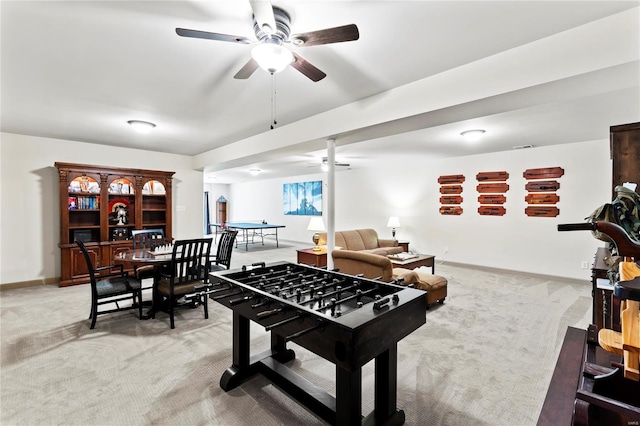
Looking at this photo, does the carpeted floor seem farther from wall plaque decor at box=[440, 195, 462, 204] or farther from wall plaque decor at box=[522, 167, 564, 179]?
wall plaque decor at box=[440, 195, 462, 204]

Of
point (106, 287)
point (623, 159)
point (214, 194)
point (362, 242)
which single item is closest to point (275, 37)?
point (623, 159)

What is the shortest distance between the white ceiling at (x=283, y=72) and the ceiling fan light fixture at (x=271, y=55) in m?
0.25

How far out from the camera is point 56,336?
9.64 ft

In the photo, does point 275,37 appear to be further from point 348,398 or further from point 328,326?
point 348,398

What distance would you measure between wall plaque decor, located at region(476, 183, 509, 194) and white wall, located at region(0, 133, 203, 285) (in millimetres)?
7529

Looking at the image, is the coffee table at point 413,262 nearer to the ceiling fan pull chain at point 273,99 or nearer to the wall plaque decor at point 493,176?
the wall plaque decor at point 493,176

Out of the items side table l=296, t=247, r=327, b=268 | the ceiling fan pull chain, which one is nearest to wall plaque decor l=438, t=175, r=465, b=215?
side table l=296, t=247, r=327, b=268

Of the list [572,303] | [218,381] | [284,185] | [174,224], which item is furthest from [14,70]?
[284,185]

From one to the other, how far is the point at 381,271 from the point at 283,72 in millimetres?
2461

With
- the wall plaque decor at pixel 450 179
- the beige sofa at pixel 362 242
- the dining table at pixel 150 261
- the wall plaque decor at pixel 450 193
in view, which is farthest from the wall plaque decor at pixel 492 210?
the dining table at pixel 150 261

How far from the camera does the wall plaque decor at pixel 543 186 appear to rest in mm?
5188

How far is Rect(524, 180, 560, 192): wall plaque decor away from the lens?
204 inches

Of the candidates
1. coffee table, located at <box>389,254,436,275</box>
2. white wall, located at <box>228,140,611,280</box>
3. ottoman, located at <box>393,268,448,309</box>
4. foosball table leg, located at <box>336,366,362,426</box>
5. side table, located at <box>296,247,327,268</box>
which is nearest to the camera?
foosball table leg, located at <box>336,366,362,426</box>

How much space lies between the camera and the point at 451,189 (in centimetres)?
651
